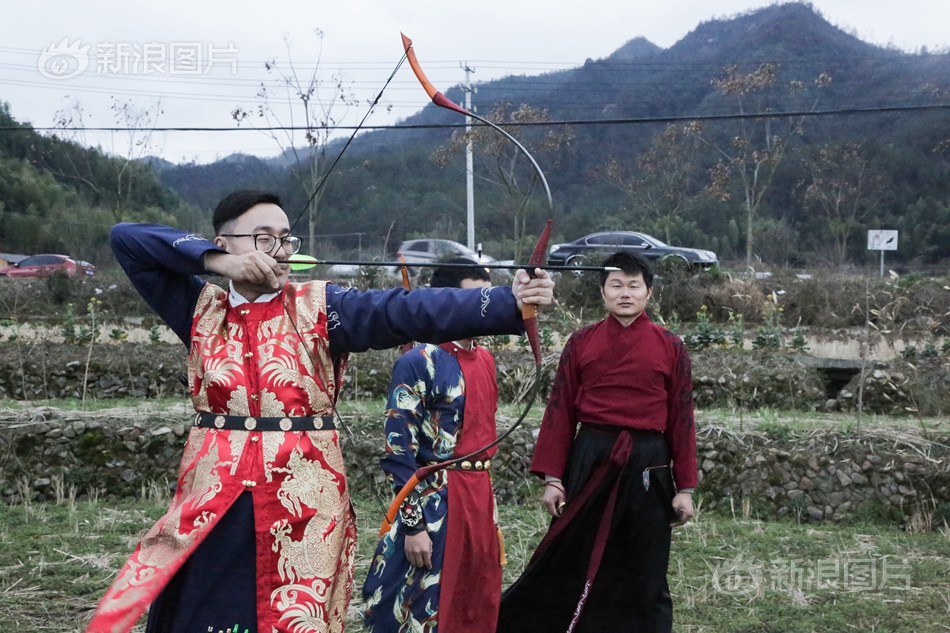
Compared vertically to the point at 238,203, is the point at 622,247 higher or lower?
lower

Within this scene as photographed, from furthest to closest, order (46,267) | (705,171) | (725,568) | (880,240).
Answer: (705,171) → (46,267) → (880,240) → (725,568)

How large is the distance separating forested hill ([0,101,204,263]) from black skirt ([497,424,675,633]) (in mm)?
22119

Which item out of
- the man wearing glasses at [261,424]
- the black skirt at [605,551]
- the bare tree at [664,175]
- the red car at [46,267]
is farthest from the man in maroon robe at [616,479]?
the bare tree at [664,175]

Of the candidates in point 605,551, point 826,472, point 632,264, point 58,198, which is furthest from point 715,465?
point 58,198

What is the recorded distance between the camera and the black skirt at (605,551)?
353 cm

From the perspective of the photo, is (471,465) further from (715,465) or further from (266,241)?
(715,465)

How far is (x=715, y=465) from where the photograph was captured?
602 cm

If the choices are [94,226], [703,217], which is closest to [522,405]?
[94,226]

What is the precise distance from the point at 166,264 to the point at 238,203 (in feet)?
0.79

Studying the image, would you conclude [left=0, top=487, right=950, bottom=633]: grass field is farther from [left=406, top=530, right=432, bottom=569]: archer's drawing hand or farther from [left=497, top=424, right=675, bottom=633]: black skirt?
[left=406, top=530, right=432, bottom=569]: archer's drawing hand

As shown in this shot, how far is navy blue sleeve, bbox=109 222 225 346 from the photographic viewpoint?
2338mm

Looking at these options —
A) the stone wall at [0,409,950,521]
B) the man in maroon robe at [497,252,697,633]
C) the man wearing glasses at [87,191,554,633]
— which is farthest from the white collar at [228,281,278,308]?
the stone wall at [0,409,950,521]

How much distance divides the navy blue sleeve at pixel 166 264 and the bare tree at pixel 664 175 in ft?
72.6

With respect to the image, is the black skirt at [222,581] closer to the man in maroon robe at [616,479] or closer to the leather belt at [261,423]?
the leather belt at [261,423]
